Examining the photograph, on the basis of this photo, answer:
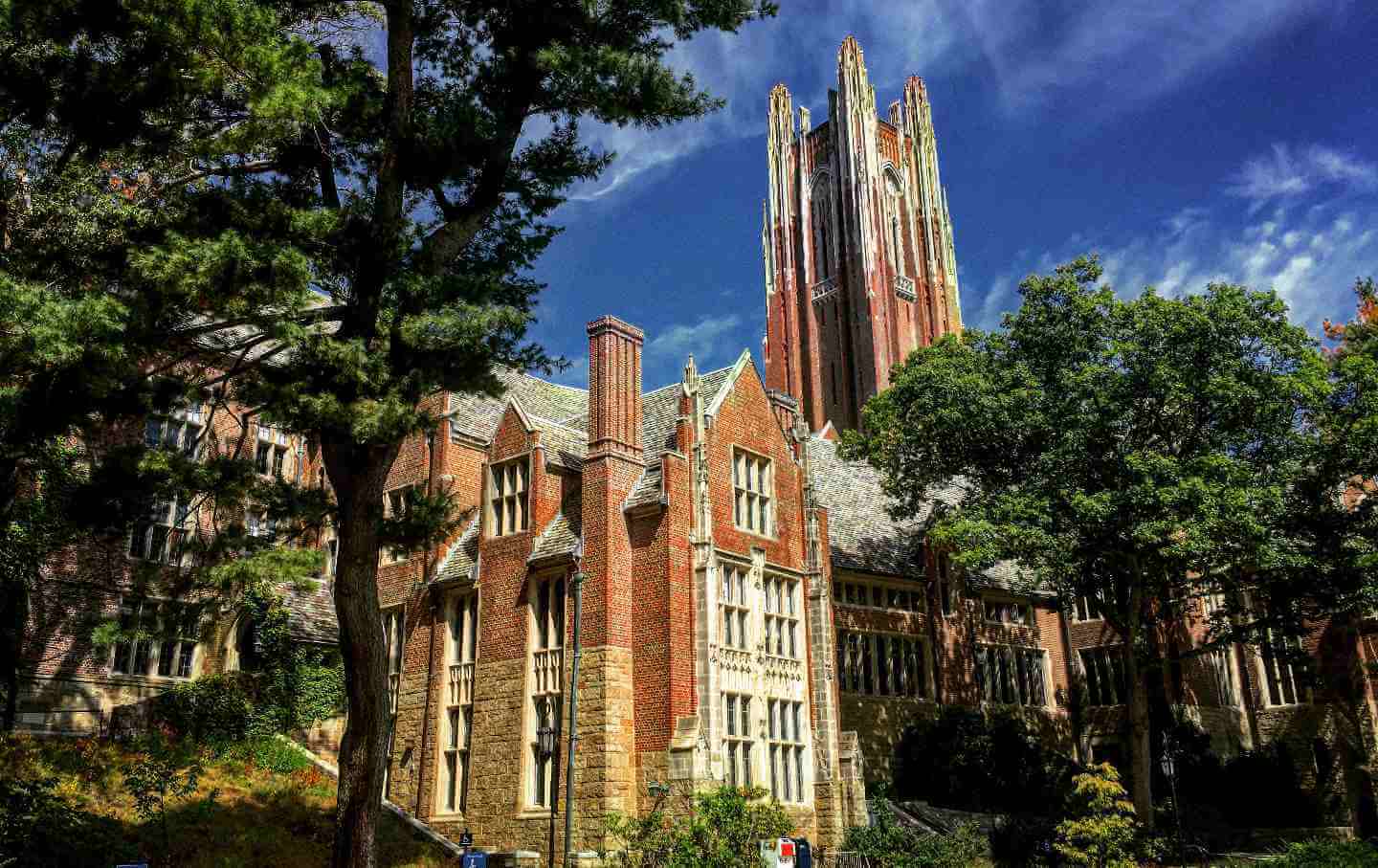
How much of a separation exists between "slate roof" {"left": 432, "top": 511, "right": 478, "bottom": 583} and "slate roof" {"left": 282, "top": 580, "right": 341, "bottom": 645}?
307 centimetres

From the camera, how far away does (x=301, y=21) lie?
1597 centimetres

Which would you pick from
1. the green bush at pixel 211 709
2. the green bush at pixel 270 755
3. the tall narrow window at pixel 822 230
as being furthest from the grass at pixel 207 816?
the tall narrow window at pixel 822 230

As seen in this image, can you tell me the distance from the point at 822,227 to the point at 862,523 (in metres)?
60.8

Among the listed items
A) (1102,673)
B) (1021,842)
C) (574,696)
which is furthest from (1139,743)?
(574,696)

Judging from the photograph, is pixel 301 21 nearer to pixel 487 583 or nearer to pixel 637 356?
pixel 637 356

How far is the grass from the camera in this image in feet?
60.9

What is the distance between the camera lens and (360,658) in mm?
14625

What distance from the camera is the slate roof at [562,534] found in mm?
25719

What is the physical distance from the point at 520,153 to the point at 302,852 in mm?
14077

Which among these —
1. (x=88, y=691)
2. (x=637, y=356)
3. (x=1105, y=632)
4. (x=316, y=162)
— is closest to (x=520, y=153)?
(x=316, y=162)

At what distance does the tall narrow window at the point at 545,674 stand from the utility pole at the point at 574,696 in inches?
24.5

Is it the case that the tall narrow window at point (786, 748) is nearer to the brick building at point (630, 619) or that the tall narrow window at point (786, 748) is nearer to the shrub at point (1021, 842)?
the brick building at point (630, 619)

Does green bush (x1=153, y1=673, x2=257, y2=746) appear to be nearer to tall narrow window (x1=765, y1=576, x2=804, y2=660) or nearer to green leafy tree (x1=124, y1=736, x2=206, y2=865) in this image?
green leafy tree (x1=124, y1=736, x2=206, y2=865)

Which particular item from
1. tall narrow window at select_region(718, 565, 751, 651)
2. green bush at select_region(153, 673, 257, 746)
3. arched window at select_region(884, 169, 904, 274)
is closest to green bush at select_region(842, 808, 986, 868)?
tall narrow window at select_region(718, 565, 751, 651)
